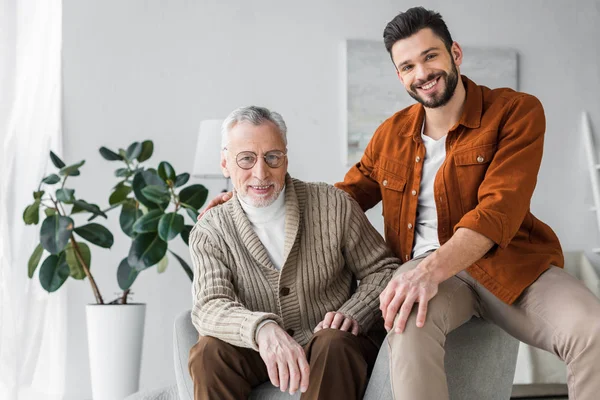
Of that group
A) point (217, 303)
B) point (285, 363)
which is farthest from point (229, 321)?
point (285, 363)

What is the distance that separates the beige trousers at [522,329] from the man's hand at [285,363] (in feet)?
0.65

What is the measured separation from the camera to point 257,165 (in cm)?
201

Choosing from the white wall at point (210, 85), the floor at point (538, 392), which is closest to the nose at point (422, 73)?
the white wall at point (210, 85)

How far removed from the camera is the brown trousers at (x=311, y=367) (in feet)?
5.39

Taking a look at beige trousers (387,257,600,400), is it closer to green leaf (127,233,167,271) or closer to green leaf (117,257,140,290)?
green leaf (127,233,167,271)

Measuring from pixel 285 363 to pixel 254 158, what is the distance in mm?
632

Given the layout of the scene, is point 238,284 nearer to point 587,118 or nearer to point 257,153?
point 257,153

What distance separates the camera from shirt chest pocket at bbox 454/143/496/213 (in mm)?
1940

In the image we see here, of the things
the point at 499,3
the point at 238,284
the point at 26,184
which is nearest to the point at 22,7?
the point at 26,184

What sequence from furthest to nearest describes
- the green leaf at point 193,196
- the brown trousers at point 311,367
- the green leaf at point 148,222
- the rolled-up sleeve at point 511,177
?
1. the green leaf at point 193,196
2. the green leaf at point 148,222
3. the rolled-up sleeve at point 511,177
4. the brown trousers at point 311,367

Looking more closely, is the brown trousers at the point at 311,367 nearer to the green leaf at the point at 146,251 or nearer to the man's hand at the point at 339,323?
the man's hand at the point at 339,323

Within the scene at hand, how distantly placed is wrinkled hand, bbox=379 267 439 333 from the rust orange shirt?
19 centimetres

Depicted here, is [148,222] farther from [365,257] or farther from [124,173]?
[365,257]

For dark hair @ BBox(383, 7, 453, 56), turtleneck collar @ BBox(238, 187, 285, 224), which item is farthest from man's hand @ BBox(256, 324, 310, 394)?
dark hair @ BBox(383, 7, 453, 56)
